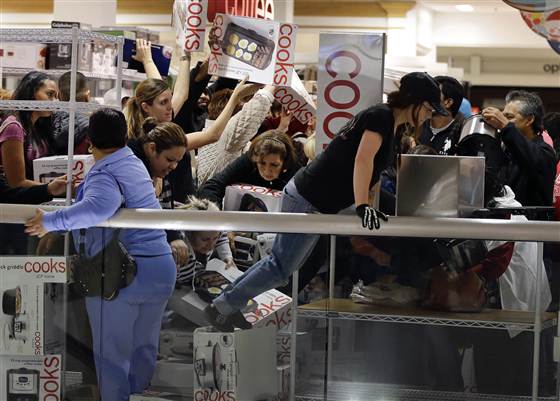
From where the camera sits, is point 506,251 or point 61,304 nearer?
point 506,251

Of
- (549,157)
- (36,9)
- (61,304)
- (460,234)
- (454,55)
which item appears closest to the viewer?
(460,234)

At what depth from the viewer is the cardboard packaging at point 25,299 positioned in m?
4.09

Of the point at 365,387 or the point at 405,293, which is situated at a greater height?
the point at 405,293

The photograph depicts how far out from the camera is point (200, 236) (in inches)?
157

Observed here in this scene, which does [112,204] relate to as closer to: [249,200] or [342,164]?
[342,164]

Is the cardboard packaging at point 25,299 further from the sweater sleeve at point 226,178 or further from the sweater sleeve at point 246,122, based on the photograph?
the sweater sleeve at point 246,122

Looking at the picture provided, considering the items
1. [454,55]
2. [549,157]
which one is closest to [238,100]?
[549,157]

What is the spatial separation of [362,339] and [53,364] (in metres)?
1.18

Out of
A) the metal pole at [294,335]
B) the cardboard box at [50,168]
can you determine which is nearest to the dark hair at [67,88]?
the cardboard box at [50,168]

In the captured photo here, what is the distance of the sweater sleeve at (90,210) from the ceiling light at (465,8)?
529 inches

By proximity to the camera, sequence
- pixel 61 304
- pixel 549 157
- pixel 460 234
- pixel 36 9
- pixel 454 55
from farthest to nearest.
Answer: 1. pixel 454 55
2. pixel 36 9
3. pixel 549 157
4. pixel 61 304
5. pixel 460 234

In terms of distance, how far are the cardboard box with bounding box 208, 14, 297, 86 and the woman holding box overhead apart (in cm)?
120

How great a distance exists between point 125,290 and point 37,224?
405 millimetres

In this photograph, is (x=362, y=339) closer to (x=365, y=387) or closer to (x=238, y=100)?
(x=365, y=387)
